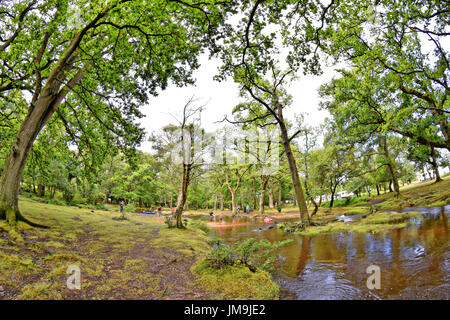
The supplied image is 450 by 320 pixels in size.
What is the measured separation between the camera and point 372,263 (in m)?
4.70

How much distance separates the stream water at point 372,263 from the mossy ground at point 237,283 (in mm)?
355

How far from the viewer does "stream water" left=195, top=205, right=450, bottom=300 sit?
10.7 ft

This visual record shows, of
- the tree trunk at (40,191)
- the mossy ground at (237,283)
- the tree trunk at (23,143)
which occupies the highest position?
the tree trunk at (23,143)

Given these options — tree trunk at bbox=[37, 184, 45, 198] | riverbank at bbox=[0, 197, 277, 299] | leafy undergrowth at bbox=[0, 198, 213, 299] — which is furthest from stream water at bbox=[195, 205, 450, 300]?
tree trunk at bbox=[37, 184, 45, 198]

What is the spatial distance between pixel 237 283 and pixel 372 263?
129 inches

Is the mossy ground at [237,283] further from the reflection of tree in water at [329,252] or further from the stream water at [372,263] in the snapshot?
the reflection of tree in water at [329,252]

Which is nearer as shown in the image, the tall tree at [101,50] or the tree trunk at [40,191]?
the tall tree at [101,50]

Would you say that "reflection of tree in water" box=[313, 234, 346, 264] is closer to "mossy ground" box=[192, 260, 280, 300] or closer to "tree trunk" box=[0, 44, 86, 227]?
"mossy ground" box=[192, 260, 280, 300]

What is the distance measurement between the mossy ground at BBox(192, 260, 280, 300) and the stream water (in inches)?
14.0

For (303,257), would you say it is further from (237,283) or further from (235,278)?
(237,283)

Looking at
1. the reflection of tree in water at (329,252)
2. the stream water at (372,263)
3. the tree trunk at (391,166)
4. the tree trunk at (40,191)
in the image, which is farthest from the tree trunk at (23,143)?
the tree trunk at (391,166)

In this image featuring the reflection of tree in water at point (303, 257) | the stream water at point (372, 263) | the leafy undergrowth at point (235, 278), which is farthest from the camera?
the reflection of tree in water at point (303, 257)

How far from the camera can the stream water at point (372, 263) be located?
3254 millimetres
